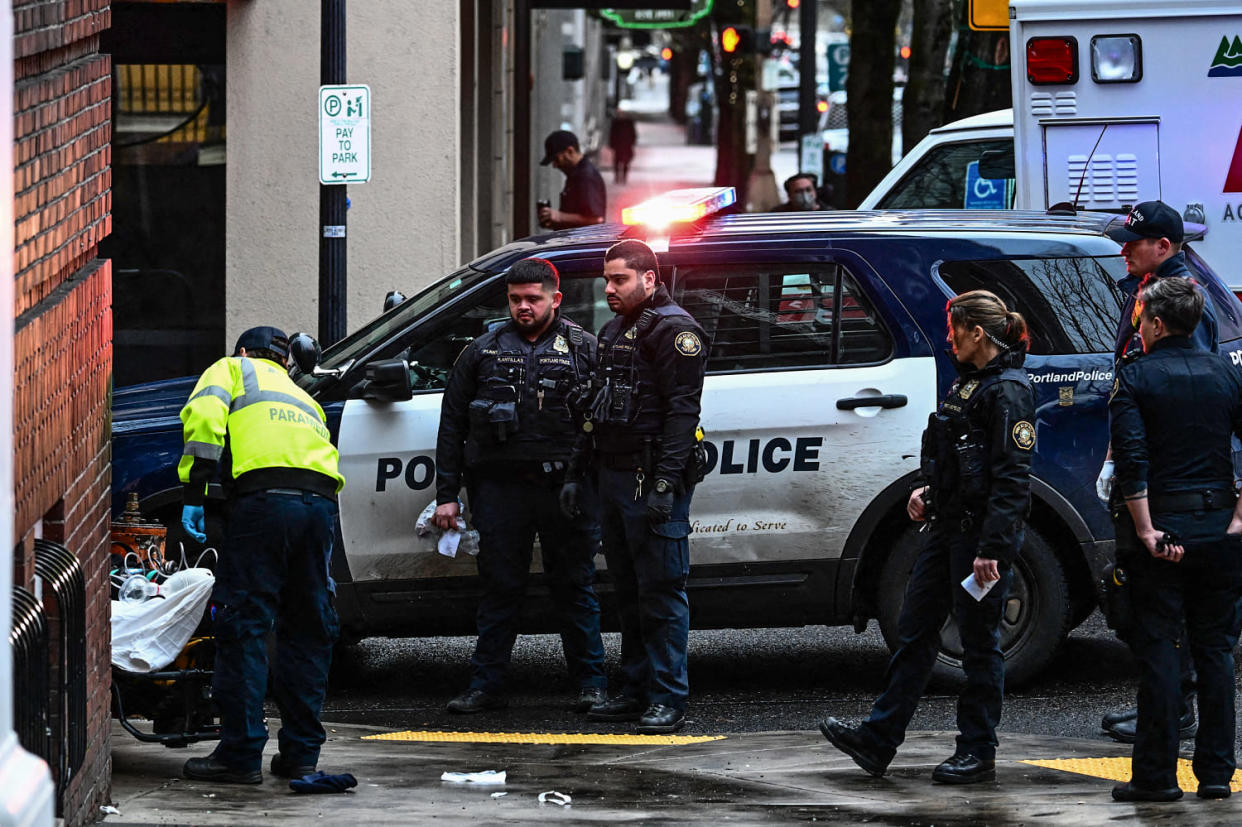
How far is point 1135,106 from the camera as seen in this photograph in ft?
30.7

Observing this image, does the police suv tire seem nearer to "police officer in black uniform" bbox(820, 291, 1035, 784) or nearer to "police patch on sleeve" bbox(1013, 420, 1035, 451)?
"police officer in black uniform" bbox(820, 291, 1035, 784)

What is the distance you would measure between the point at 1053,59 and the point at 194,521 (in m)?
5.05

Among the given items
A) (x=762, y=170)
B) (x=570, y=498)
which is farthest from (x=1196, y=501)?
(x=762, y=170)

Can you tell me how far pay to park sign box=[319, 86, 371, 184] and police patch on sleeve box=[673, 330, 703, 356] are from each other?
12.9 feet

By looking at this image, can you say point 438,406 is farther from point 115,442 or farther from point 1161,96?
point 1161,96

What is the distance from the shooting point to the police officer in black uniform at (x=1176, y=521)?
574 cm

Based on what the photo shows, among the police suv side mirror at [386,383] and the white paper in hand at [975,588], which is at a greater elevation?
the police suv side mirror at [386,383]

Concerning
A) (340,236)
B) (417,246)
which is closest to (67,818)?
(340,236)

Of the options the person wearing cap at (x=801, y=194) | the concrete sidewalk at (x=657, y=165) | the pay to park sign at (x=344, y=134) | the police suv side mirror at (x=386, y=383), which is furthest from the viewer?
the concrete sidewalk at (x=657, y=165)

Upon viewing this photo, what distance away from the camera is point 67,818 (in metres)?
4.76

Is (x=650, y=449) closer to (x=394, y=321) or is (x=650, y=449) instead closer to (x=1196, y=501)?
(x=394, y=321)

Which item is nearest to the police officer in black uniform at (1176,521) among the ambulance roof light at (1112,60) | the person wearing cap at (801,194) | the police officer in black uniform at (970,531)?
the police officer in black uniform at (970,531)

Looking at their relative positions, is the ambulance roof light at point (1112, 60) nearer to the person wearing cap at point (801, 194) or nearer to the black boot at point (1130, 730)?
the black boot at point (1130, 730)

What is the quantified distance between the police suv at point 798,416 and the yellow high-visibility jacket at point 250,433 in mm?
1232
